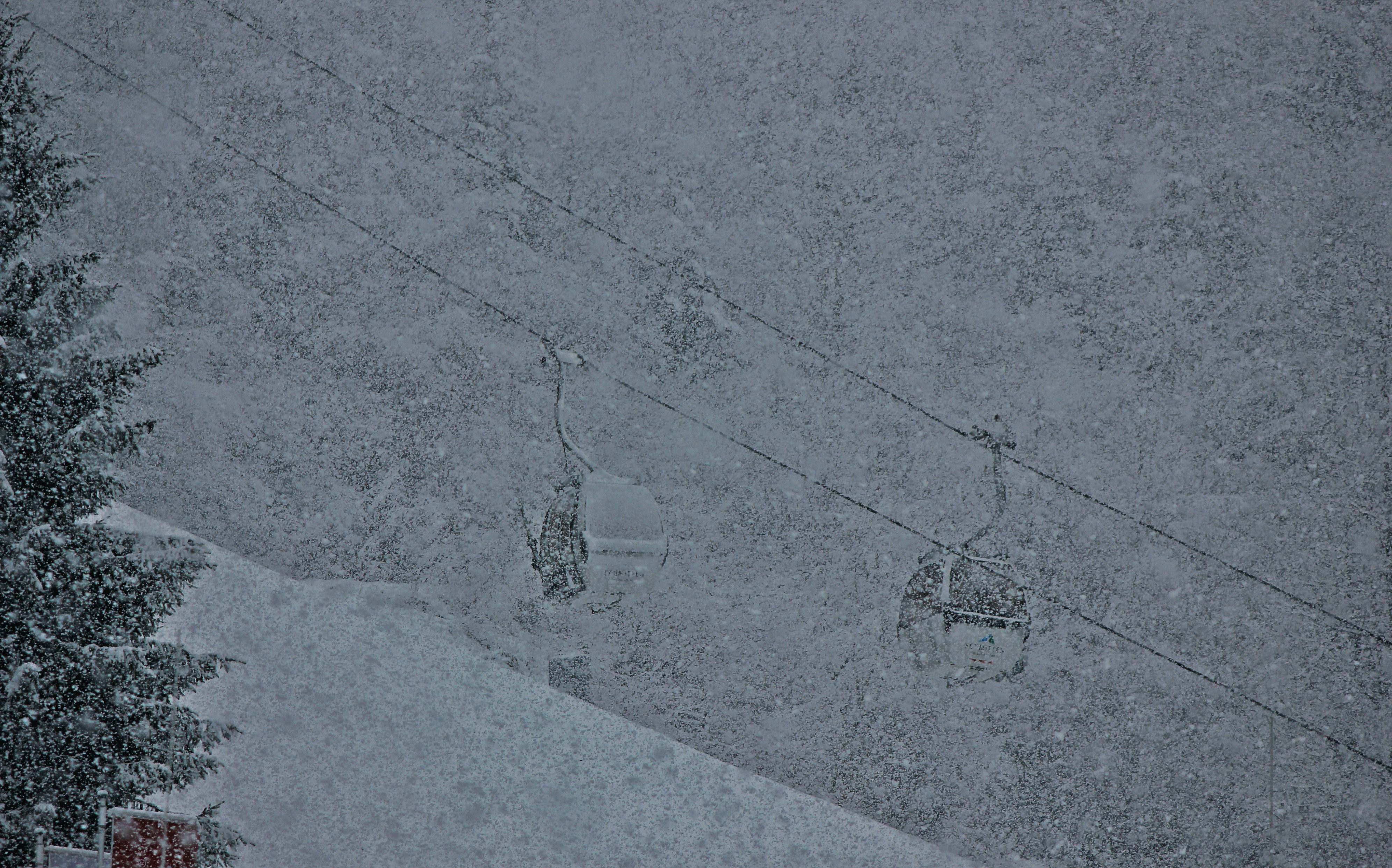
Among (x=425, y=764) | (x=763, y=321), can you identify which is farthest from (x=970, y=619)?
(x=425, y=764)

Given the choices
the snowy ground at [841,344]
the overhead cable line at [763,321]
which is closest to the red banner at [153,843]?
the snowy ground at [841,344]

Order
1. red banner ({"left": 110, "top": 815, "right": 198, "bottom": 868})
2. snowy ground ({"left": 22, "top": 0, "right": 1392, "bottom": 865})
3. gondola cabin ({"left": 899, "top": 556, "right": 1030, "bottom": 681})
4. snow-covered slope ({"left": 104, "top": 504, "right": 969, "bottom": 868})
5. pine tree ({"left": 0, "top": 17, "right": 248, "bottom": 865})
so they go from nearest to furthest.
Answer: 1. pine tree ({"left": 0, "top": 17, "right": 248, "bottom": 865})
2. red banner ({"left": 110, "top": 815, "right": 198, "bottom": 868})
3. gondola cabin ({"left": 899, "top": 556, "right": 1030, "bottom": 681})
4. snow-covered slope ({"left": 104, "top": 504, "right": 969, "bottom": 868})
5. snowy ground ({"left": 22, "top": 0, "right": 1392, "bottom": 865})

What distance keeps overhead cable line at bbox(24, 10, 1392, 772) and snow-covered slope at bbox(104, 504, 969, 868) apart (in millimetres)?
1243

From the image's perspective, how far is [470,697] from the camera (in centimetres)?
427

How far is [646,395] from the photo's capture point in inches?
173

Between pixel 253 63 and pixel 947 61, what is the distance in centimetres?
295

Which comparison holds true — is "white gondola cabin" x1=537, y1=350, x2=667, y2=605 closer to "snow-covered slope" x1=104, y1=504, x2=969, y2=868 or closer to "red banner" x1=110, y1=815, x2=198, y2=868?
"snow-covered slope" x1=104, y1=504, x2=969, y2=868

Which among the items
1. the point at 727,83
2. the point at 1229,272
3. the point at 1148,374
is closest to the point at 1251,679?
the point at 1148,374

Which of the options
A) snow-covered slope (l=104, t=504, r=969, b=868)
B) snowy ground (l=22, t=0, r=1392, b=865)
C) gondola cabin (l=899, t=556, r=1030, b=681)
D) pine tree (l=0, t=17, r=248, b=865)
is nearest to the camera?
pine tree (l=0, t=17, r=248, b=865)

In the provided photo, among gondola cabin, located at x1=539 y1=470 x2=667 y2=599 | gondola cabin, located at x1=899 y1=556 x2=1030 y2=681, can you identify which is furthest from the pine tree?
gondola cabin, located at x1=899 y1=556 x2=1030 y2=681

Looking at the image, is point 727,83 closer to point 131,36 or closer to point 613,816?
point 131,36

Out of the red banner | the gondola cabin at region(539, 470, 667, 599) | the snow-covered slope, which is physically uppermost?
the gondola cabin at region(539, 470, 667, 599)

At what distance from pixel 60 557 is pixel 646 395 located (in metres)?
2.25

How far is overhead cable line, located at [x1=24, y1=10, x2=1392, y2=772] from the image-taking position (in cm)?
430
